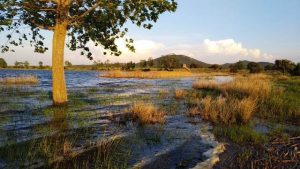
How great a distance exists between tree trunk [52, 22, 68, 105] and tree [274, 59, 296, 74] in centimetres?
8597

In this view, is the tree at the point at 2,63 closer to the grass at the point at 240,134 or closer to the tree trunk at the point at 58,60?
the tree trunk at the point at 58,60

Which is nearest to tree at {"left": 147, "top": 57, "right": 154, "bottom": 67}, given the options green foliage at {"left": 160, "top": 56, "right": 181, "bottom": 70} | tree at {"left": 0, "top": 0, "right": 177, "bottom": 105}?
green foliage at {"left": 160, "top": 56, "right": 181, "bottom": 70}

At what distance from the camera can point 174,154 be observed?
9.65 metres

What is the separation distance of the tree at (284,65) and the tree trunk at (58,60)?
282 feet

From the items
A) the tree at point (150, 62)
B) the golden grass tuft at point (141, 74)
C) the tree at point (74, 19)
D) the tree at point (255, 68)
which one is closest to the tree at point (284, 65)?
the tree at point (255, 68)

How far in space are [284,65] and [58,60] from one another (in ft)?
300

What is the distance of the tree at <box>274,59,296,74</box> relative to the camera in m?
94.8

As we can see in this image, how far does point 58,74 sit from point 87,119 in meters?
5.19

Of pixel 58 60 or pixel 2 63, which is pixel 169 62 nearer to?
pixel 2 63

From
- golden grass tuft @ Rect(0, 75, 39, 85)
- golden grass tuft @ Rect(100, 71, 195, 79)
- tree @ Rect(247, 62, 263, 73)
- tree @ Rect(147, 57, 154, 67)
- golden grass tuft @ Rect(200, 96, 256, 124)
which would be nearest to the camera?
golden grass tuft @ Rect(200, 96, 256, 124)

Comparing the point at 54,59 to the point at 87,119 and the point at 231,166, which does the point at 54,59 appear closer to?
the point at 87,119

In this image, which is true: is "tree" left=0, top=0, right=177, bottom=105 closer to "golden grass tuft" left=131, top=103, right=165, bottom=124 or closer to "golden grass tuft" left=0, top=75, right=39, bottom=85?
"golden grass tuft" left=131, top=103, right=165, bottom=124

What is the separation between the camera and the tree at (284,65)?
311 feet

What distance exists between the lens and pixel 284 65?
321ft
